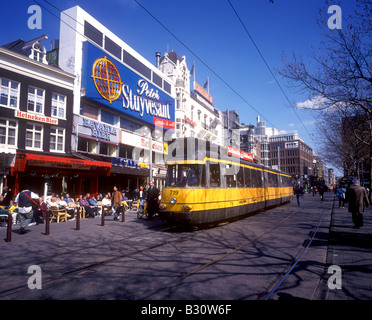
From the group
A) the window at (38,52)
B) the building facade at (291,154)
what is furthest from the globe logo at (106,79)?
the building facade at (291,154)

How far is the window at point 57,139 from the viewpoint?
18.8 m

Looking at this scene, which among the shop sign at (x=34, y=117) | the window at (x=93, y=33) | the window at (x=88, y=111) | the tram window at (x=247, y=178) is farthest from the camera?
the window at (x=93, y=33)

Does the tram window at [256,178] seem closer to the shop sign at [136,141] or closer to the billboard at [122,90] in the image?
the shop sign at [136,141]

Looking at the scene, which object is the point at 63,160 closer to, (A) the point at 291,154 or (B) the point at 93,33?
(B) the point at 93,33

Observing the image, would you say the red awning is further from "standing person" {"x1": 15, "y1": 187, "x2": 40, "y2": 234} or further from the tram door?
the tram door

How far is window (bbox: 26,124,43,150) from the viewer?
17344 mm

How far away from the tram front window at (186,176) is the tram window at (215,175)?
1.74 feet

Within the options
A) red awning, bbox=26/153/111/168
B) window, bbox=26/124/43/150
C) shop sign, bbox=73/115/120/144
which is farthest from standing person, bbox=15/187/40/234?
shop sign, bbox=73/115/120/144

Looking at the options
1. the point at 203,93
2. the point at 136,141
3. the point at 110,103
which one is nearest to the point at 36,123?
the point at 110,103

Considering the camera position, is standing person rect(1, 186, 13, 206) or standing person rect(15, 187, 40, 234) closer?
standing person rect(15, 187, 40, 234)

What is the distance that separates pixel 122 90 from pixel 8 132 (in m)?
11.1

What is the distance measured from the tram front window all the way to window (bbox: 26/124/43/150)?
12.3 meters

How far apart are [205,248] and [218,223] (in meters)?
4.80
